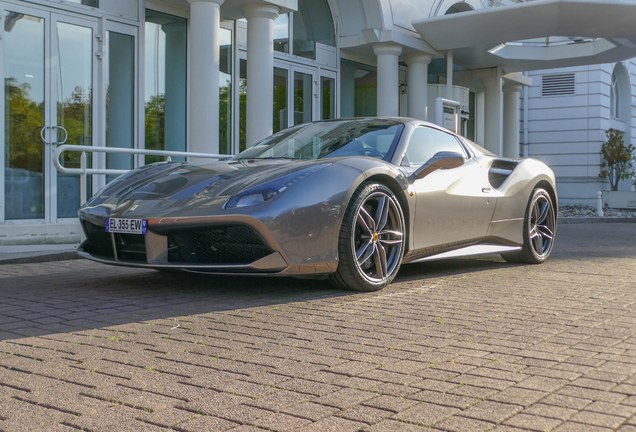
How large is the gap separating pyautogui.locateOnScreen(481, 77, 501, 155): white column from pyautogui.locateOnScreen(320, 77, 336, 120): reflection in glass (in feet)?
16.9

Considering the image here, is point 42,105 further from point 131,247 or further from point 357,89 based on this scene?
point 357,89

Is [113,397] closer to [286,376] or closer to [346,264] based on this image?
[286,376]

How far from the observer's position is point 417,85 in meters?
16.5

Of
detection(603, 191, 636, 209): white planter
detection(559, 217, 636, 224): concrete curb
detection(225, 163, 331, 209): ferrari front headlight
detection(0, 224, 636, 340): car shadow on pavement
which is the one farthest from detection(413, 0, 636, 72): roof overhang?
detection(225, 163, 331, 209): ferrari front headlight

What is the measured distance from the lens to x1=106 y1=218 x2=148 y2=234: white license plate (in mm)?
4105

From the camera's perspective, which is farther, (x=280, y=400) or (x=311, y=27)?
(x=311, y=27)

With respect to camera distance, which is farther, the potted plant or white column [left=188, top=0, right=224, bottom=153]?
the potted plant

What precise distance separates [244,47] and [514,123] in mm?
11388

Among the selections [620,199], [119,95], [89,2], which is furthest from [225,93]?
[620,199]

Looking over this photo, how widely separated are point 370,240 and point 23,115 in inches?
250

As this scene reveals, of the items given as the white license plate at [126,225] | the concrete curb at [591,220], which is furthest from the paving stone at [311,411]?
the concrete curb at [591,220]

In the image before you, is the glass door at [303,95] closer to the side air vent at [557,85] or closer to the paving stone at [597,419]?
the paving stone at [597,419]

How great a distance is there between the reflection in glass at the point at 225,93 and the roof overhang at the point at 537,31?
14.9ft

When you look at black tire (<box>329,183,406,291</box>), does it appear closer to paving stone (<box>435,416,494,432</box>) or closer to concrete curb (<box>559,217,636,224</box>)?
paving stone (<box>435,416,494,432</box>)
